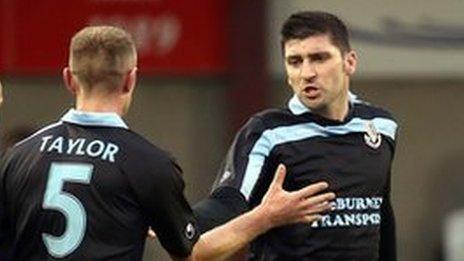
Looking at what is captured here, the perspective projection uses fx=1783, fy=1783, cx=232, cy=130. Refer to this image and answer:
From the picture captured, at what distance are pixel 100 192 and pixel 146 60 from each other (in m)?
6.95

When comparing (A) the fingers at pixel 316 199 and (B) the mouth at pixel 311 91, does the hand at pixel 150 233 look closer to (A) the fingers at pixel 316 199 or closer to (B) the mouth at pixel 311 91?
(A) the fingers at pixel 316 199

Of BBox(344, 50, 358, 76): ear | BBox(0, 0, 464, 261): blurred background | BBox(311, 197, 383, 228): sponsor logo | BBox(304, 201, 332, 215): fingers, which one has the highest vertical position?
BBox(344, 50, 358, 76): ear

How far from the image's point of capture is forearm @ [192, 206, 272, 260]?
6562 millimetres

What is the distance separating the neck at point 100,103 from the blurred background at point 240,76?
6.62m

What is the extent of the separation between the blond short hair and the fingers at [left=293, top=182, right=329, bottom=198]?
3.07 feet

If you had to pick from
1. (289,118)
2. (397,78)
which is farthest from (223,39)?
(289,118)

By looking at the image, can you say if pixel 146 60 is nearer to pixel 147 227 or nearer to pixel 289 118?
pixel 289 118

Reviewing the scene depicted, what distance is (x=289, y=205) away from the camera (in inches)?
258

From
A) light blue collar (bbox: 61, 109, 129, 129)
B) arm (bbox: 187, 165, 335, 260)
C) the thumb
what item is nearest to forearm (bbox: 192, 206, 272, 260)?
arm (bbox: 187, 165, 335, 260)

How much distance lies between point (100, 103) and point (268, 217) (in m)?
0.94

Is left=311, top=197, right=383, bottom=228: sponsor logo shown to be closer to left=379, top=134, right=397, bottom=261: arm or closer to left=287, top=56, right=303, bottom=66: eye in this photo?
left=379, top=134, right=397, bottom=261: arm

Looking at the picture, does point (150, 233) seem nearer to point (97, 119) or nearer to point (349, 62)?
point (97, 119)

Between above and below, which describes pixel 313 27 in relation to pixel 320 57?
above

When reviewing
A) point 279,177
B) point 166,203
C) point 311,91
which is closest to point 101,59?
point 166,203
